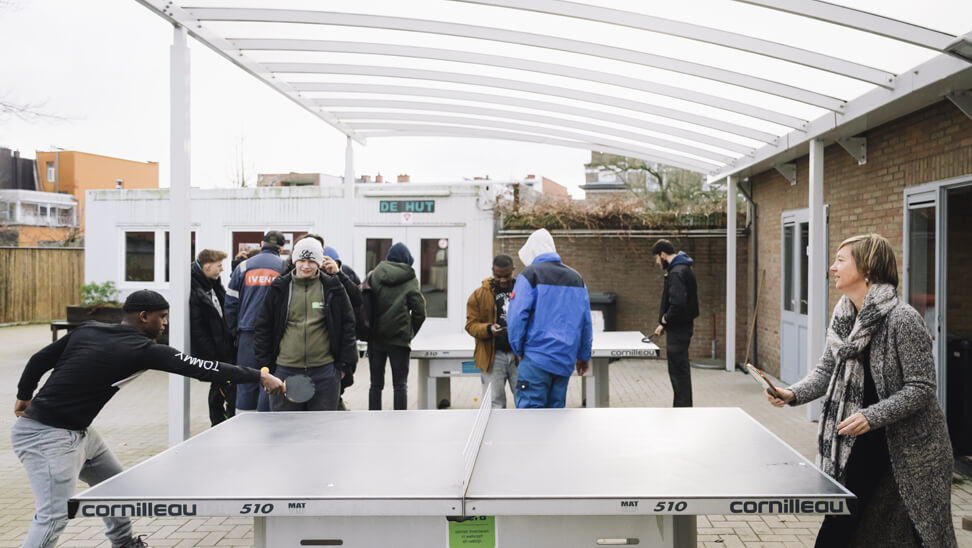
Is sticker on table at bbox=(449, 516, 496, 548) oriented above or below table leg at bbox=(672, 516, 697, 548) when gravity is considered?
above

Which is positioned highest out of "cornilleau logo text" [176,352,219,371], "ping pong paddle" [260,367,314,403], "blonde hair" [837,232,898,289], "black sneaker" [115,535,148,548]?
"blonde hair" [837,232,898,289]

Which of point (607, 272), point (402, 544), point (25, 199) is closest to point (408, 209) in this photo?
point (607, 272)

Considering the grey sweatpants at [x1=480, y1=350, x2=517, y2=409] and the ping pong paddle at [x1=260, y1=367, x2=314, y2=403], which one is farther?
the grey sweatpants at [x1=480, y1=350, x2=517, y2=409]

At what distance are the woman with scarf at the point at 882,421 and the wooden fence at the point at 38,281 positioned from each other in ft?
75.4

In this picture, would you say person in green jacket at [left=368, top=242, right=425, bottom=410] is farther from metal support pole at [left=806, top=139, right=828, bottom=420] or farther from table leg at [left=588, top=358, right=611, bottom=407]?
metal support pole at [left=806, top=139, right=828, bottom=420]

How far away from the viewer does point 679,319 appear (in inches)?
305

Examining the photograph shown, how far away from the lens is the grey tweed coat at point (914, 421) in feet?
9.55

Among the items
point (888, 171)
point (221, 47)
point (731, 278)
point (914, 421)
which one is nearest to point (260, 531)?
point (914, 421)

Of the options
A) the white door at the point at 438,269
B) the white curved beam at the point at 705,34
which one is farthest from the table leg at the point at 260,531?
the white door at the point at 438,269

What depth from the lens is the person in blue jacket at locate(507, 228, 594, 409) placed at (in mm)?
4875

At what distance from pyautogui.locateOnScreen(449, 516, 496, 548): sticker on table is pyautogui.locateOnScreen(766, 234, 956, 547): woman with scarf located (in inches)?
62.7

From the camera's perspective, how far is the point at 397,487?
264 cm

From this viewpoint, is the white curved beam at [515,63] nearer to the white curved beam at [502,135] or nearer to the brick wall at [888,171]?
the brick wall at [888,171]

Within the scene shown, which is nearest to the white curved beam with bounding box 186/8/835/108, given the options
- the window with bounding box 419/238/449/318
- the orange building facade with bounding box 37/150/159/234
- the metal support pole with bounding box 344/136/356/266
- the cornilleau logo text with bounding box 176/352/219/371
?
the cornilleau logo text with bounding box 176/352/219/371
